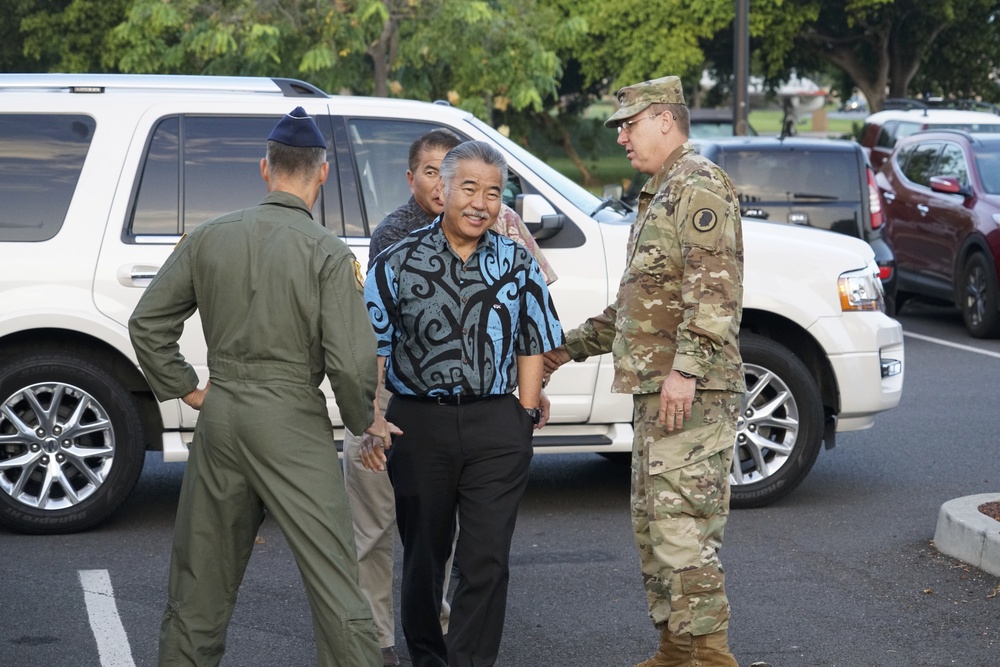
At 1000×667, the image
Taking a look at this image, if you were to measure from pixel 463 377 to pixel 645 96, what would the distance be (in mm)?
1129

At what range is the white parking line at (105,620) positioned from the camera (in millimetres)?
5148

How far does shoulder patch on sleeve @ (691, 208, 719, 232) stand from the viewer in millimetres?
4578

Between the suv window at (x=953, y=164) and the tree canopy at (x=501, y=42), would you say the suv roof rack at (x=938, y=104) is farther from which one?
the suv window at (x=953, y=164)

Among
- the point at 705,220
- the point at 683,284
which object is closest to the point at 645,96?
the point at 705,220

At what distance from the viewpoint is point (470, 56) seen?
60.7 ft

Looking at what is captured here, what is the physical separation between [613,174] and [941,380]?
1298 inches

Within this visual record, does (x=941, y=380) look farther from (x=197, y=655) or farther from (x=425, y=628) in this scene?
(x=197, y=655)

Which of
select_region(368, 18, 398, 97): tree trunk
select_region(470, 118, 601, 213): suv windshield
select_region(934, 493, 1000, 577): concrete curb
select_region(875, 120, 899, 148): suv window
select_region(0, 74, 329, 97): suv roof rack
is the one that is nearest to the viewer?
select_region(934, 493, 1000, 577): concrete curb

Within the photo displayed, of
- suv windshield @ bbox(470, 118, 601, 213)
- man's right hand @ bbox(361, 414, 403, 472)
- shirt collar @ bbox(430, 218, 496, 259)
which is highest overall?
shirt collar @ bbox(430, 218, 496, 259)

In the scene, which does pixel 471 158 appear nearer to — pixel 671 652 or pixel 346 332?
pixel 346 332

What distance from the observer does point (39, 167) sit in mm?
6805

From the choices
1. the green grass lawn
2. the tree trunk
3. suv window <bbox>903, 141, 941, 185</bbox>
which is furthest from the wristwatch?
the green grass lawn

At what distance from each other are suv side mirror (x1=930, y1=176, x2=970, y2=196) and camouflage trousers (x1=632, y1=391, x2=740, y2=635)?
9.79 m

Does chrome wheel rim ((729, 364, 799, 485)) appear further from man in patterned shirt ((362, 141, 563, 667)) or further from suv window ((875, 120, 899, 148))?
suv window ((875, 120, 899, 148))
